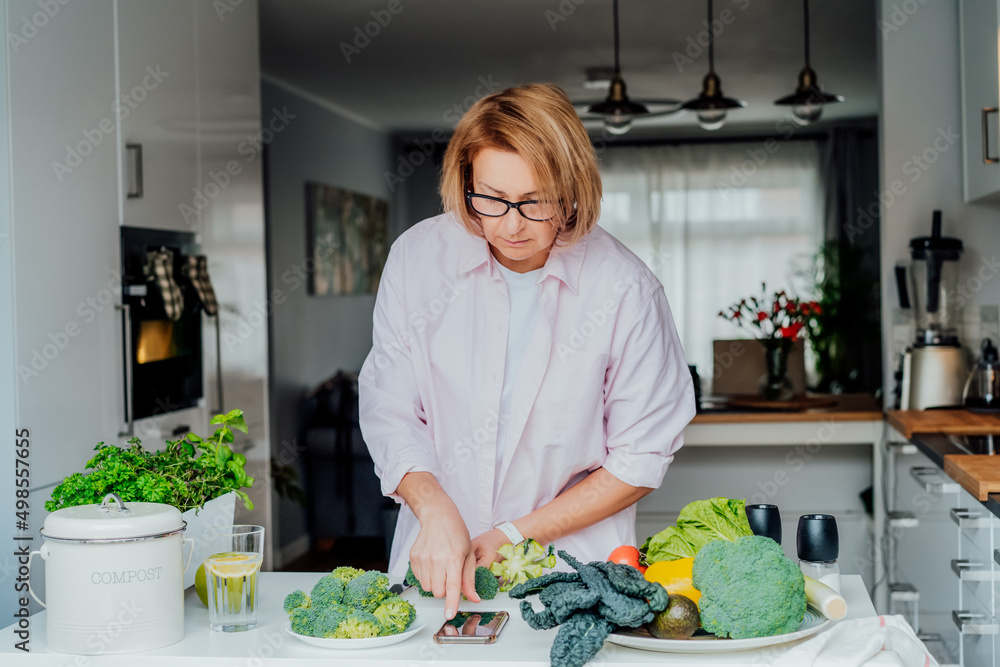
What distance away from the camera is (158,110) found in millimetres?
2699

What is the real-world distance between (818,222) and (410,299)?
22.6 feet

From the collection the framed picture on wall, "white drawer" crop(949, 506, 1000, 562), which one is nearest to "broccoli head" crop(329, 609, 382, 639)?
"white drawer" crop(949, 506, 1000, 562)

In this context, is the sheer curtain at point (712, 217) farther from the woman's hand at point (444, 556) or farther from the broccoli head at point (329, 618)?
the broccoli head at point (329, 618)

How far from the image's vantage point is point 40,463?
2127 mm

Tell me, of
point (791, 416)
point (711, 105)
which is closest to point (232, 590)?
point (791, 416)

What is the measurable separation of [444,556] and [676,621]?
353 mm

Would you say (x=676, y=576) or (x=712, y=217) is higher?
(x=712, y=217)

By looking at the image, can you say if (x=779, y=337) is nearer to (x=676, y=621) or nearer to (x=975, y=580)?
(x=975, y=580)

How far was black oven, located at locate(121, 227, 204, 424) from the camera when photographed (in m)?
2.51

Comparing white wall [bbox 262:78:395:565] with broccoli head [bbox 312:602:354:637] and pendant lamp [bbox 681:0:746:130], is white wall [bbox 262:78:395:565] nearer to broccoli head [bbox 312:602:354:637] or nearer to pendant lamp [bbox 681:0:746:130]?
pendant lamp [bbox 681:0:746:130]

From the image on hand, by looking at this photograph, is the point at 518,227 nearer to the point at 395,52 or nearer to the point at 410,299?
the point at 410,299

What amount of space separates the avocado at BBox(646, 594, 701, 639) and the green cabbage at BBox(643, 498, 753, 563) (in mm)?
160

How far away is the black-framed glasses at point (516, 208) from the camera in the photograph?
1.39 metres

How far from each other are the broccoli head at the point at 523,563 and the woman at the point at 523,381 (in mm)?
157
